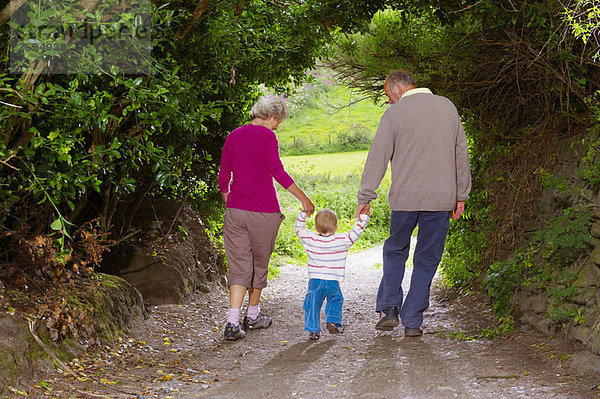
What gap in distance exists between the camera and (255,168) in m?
5.29

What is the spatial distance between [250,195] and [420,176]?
1.42 meters

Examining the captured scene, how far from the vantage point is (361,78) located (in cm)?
790

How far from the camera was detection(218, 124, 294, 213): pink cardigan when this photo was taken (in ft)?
17.3

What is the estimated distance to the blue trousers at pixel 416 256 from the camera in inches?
197

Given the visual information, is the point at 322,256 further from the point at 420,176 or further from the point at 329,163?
the point at 329,163

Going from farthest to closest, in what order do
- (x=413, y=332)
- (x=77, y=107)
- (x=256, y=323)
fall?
(x=256, y=323), (x=413, y=332), (x=77, y=107)

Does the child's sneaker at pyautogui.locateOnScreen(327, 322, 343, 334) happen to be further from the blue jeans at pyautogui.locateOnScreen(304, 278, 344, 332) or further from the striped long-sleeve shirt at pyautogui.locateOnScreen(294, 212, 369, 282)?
the striped long-sleeve shirt at pyautogui.locateOnScreen(294, 212, 369, 282)

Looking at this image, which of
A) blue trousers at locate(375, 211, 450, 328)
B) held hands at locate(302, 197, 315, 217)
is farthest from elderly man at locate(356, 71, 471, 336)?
held hands at locate(302, 197, 315, 217)

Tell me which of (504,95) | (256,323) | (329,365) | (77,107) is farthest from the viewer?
(504,95)

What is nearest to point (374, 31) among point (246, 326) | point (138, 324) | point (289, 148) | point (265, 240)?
point (265, 240)

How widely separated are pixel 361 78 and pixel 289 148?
19.2m

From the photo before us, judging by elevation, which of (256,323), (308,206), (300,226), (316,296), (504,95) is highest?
(504,95)

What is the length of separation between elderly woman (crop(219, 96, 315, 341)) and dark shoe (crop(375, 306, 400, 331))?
1129 millimetres

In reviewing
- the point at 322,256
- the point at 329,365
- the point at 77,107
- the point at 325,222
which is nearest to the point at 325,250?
the point at 322,256
